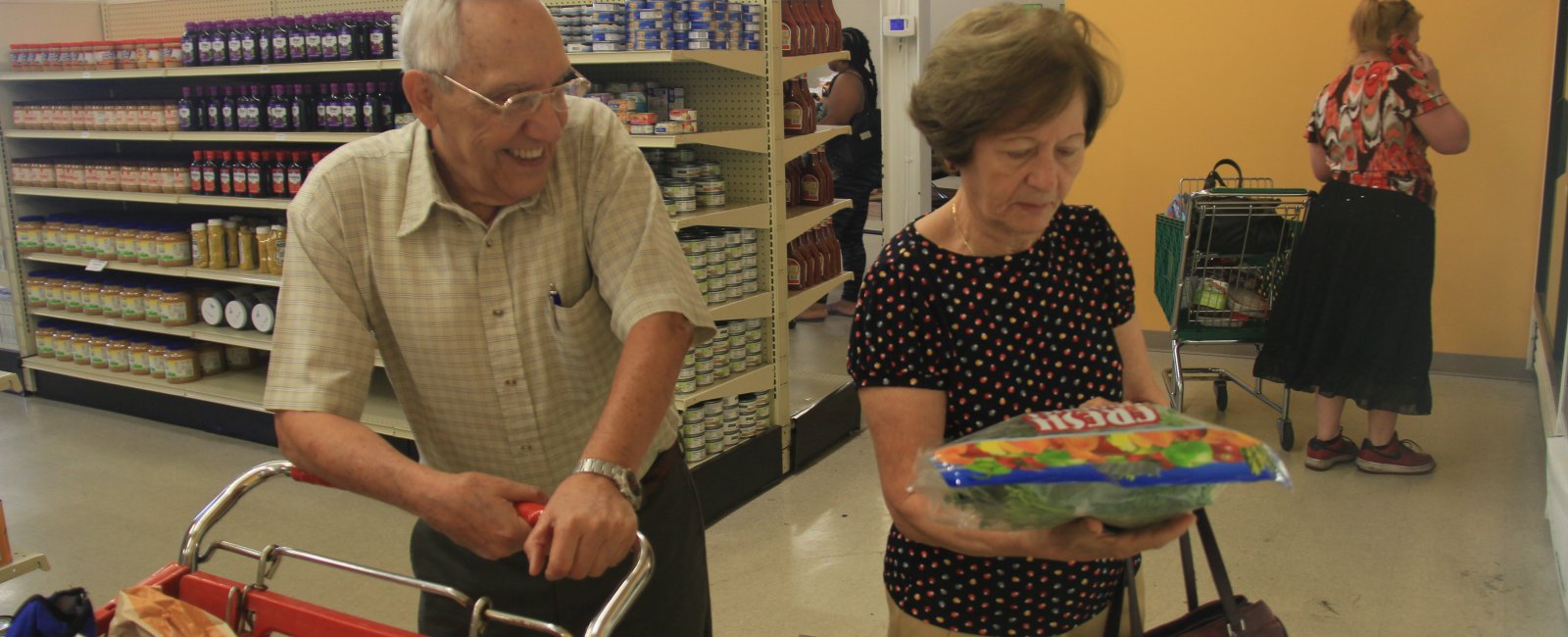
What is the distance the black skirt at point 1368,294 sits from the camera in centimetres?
435

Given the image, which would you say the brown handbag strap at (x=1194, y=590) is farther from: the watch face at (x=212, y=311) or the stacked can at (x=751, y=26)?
the watch face at (x=212, y=311)

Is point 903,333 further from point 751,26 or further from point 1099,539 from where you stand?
point 751,26

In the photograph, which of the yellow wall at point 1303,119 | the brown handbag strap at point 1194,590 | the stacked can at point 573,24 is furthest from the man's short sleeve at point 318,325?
the yellow wall at point 1303,119

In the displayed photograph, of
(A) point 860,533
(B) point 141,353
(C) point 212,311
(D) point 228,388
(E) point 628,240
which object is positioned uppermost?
(E) point 628,240

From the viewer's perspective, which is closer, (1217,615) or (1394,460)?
(1217,615)

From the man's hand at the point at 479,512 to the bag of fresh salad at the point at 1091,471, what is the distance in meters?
0.49

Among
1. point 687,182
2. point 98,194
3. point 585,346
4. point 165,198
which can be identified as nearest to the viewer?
point 585,346

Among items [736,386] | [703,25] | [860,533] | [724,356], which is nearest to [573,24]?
[703,25]

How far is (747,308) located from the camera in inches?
173

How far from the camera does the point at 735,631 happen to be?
11.4 feet

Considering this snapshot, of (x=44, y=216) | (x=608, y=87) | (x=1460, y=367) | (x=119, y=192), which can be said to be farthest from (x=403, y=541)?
(x=1460, y=367)

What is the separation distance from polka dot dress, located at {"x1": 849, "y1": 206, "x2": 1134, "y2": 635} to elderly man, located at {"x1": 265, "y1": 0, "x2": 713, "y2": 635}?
0.35 m

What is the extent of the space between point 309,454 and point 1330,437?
422 cm

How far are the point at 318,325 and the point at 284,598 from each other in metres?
0.36
